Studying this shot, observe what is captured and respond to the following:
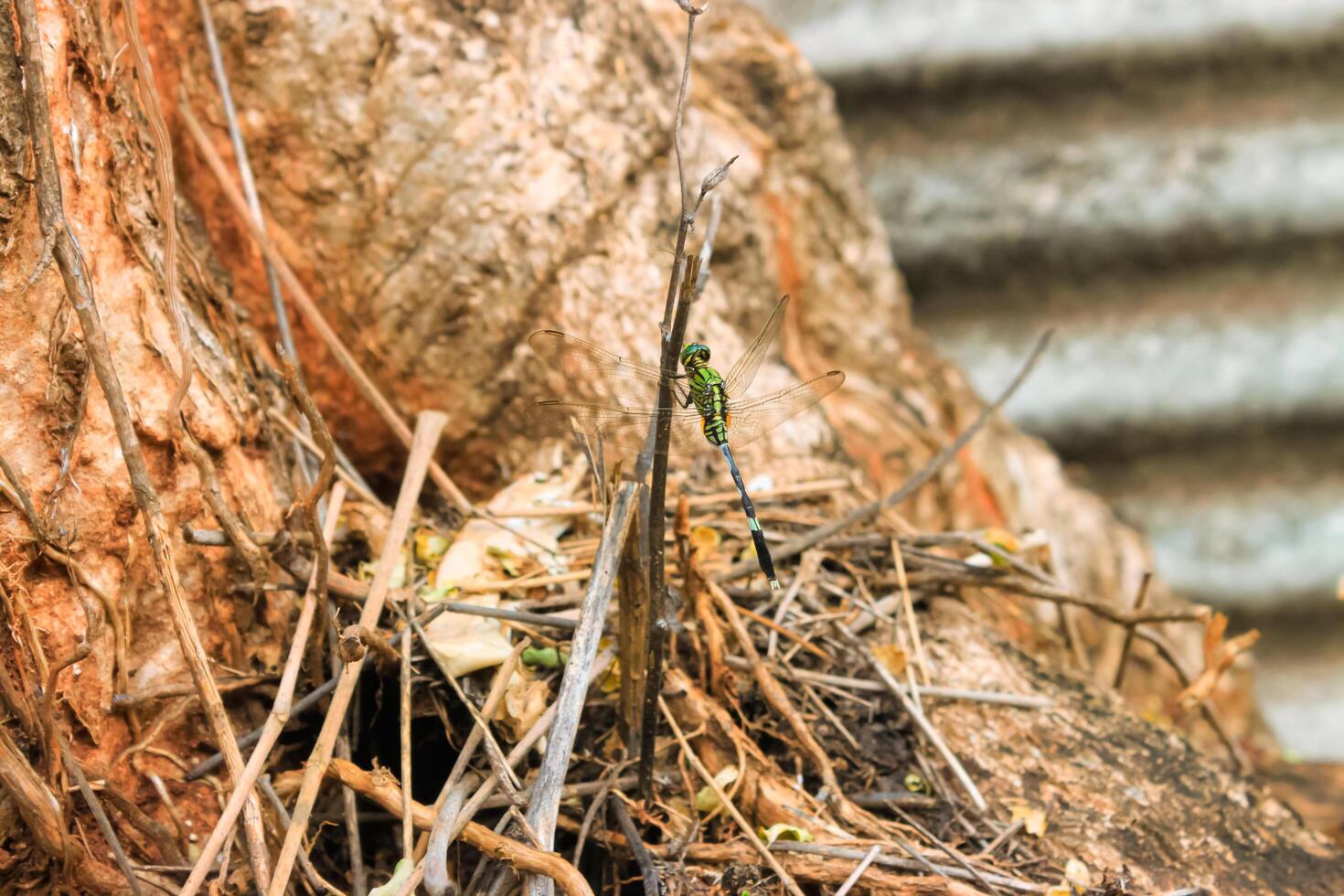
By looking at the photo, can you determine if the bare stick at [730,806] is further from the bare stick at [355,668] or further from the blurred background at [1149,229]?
the blurred background at [1149,229]

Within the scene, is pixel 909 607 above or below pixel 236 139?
below

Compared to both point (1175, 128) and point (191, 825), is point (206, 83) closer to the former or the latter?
point (191, 825)

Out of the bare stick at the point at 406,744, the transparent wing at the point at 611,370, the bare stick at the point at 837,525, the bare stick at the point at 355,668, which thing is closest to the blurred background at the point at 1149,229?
the bare stick at the point at 837,525

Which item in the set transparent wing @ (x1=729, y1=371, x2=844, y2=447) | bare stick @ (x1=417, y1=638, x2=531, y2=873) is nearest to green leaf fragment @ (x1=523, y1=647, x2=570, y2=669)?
bare stick @ (x1=417, y1=638, x2=531, y2=873)

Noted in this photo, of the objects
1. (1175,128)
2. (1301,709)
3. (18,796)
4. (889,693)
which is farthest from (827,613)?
(1301,709)

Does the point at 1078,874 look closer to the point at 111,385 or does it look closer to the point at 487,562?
the point at 487,562

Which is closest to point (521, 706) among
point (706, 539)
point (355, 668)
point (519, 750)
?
point (519, 750)

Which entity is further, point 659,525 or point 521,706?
point 521,706
